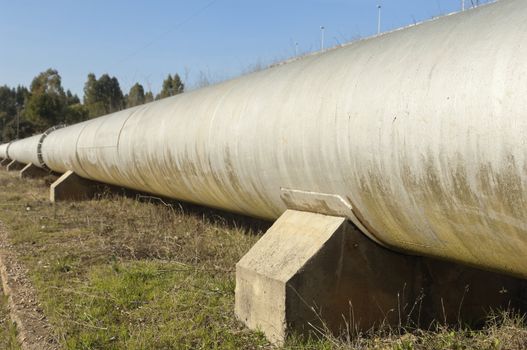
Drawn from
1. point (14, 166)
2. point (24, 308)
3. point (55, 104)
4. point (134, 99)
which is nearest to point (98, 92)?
point (55, 104)

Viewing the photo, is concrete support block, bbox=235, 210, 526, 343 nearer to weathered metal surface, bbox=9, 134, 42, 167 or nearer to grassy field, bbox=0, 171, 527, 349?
grassy field, bbox=0, 171, 527, 349

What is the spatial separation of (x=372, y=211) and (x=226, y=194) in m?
1.67

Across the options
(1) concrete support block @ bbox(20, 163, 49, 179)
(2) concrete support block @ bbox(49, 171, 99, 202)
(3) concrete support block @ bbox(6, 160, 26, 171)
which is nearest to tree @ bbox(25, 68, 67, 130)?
(3) concrete support block @ bbox(6, 160, 26, 171)

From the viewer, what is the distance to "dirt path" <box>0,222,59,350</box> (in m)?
3.11

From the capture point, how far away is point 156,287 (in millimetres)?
3873

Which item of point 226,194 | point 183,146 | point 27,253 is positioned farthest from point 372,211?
point 27,253

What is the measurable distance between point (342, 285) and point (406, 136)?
1.00 m

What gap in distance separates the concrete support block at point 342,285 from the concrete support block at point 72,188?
7.84m

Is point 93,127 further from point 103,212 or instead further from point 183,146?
point 183,146

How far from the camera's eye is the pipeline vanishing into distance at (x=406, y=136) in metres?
1.91

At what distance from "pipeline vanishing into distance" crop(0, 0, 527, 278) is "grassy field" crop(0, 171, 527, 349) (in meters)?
0.55

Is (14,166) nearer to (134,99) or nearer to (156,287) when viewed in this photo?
(134,99)

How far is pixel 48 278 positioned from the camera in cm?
430

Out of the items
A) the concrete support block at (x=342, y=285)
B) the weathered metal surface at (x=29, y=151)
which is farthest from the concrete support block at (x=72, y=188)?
the concrete support block at (x=342, y=285)
